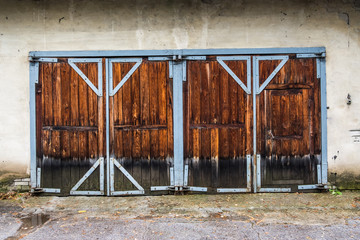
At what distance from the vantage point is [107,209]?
14.6 feet

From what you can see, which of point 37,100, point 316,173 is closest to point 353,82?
point 316,173

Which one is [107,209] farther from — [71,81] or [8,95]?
[8,95]

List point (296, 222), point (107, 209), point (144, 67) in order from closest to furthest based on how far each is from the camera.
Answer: point (296, 222) → point (107, 209) → point (144, 67)

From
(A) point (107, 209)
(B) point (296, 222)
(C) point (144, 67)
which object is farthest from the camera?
(C) point (144, 67)

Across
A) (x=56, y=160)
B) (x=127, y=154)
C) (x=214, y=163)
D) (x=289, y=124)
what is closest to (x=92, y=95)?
(x=127, y=154)

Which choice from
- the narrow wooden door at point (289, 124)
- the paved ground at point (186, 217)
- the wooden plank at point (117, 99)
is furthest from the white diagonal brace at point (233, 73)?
the paved ground at point (186, 217)

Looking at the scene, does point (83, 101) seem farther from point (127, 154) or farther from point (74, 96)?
point (127, 154)

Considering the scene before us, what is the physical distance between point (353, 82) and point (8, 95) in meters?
5.89

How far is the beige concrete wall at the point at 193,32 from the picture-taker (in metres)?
4.94

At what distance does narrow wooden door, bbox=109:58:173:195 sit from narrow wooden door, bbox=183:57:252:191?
38 centimetres

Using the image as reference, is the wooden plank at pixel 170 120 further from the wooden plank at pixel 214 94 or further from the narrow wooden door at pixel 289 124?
the narrow wooden door at pixel 289 124

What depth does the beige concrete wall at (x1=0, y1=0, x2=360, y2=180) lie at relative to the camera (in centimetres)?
494

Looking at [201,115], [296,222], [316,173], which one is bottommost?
[296,222]

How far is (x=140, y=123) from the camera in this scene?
495 centimetres
